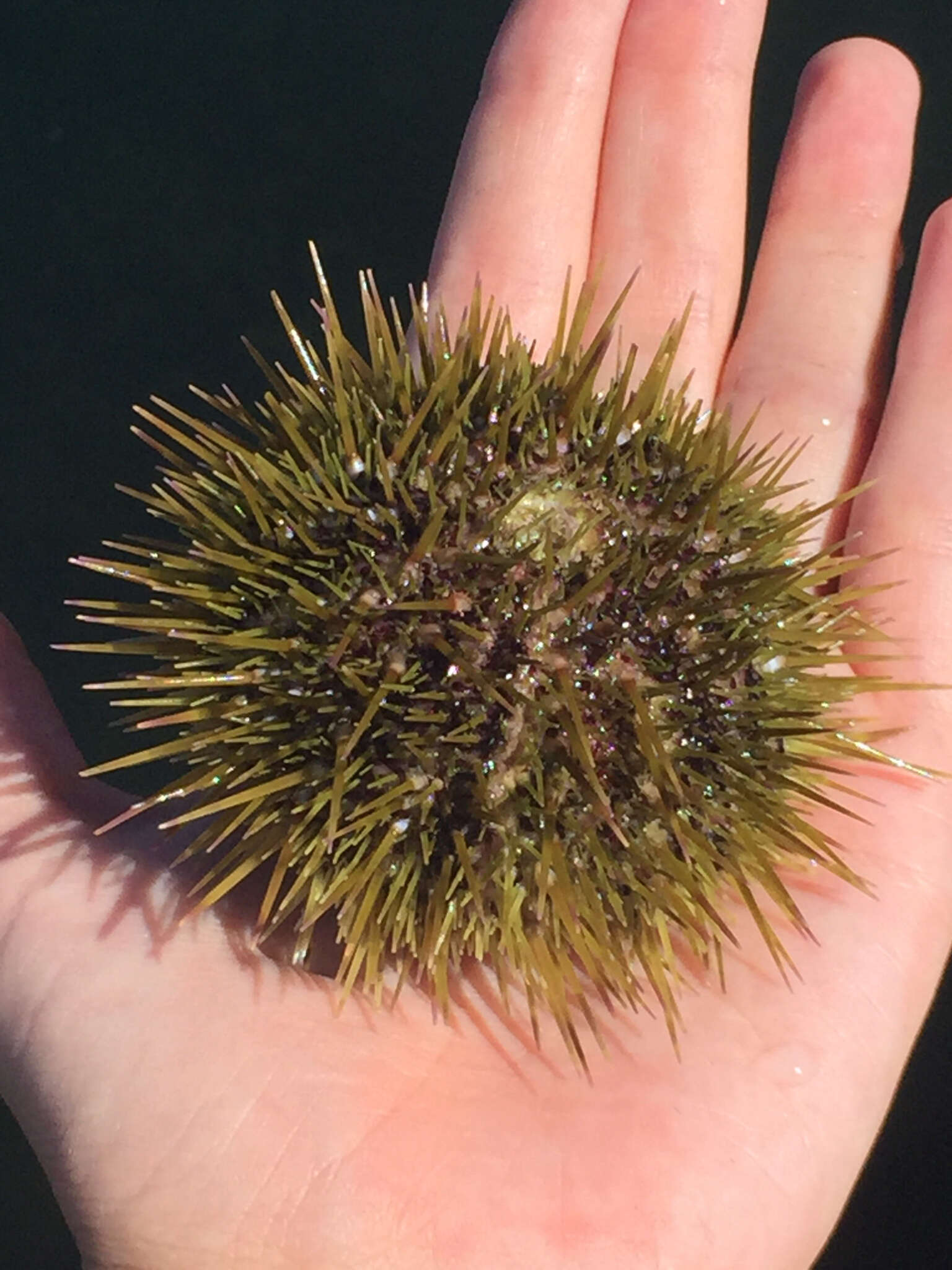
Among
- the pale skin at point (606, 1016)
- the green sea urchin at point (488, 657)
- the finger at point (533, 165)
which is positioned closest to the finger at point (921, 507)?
the pale skin at point (606, 1016)

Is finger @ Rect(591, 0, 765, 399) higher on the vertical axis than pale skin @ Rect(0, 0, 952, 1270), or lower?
higher

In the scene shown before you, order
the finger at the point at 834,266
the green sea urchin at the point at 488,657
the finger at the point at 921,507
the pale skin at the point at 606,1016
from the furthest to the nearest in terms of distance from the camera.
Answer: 1. the finger at the point at 834,266
2. the finger at the point at 921,507
3. the pale skin at the point at 606,1016
4. the green sea urchin at the point at 488,657

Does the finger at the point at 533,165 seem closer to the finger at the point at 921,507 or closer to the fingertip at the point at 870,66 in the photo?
the fingertip at the point at 870,66

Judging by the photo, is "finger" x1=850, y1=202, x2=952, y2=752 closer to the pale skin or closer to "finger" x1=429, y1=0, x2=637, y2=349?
the pale skin

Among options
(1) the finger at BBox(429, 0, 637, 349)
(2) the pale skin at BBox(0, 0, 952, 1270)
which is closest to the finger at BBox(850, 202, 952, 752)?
(2) the pale skin at BBox(0, 0, 952, 1270)

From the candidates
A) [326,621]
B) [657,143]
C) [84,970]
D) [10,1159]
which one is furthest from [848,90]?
[10,1159]

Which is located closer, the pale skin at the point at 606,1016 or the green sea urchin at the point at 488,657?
the green sea urchin at the point at 488,657

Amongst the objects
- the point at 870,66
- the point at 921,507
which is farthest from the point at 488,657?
the point at 870,66

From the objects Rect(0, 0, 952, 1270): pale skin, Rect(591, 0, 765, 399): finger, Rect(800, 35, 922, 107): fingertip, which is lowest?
Rect(0, 0, 952, 1270): pale skin

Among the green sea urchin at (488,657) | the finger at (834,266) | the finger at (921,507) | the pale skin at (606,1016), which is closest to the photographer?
the green sea urchin at (488,657)
